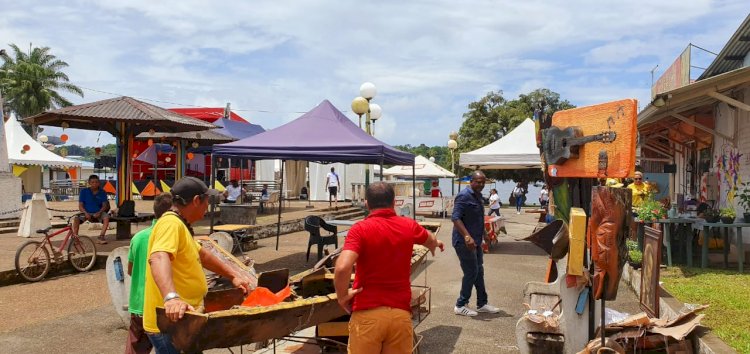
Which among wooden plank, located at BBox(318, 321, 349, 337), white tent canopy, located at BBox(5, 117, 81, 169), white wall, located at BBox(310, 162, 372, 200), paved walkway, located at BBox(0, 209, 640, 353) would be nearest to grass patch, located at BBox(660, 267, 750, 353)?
paved walkway, located at BBox(0, 209, 640, 353)

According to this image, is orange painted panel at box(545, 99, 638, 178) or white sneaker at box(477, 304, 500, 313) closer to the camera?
orange painted panel at box(545, 99, 638, 178)

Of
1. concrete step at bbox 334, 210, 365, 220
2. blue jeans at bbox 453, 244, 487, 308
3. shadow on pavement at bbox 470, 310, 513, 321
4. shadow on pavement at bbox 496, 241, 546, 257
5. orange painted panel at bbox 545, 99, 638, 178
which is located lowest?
shadow on pavement at bbox 496, 241, 546, 257

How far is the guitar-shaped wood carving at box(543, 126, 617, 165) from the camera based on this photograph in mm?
Answer: 4629

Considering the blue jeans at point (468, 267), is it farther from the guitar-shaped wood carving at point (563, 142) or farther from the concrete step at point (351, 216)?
the concrete step at point (351, 216)

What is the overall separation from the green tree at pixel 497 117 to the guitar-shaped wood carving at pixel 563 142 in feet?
103

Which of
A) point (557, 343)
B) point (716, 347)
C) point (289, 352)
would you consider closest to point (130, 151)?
point (289, 352)

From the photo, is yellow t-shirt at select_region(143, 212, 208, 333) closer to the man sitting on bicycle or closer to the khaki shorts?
the khaki shorts

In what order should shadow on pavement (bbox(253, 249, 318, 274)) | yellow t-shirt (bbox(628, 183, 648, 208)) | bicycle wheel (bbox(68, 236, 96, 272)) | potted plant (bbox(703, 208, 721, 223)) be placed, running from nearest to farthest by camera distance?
potted plant (bbox(703, 208, 721, 223)) < bicycle wheel (bbox(68, 236, 96, 272)) < shadow on pavement (bbox(253, 249, 318, 274)) < yellow t-shirt (bbox(628, 183, 648, 208))

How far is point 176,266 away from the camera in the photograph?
3311 millimetres

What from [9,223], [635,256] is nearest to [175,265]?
[635,256]

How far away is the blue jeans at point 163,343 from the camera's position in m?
3.32

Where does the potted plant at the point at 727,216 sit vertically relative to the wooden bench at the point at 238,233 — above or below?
above

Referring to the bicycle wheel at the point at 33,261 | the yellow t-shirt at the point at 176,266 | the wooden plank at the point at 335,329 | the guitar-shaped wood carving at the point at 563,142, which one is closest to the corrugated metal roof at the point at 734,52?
the guitar-shaped wood carving at the point at 563,142

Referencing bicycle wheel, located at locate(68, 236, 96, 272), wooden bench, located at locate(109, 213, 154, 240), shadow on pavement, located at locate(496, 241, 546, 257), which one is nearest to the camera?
bicycle wheel, located at locate(68, 236, 96, 272)
